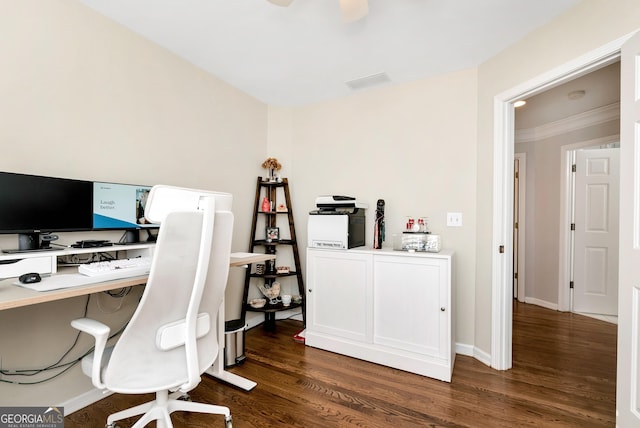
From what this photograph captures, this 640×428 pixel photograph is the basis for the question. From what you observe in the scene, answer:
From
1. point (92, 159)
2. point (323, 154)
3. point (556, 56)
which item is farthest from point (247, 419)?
point (556, 56)

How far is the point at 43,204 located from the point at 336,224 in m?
1.91

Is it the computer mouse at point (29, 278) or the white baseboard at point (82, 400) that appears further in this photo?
the white baseboard at point (82, 400)

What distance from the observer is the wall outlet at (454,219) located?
8.28ft

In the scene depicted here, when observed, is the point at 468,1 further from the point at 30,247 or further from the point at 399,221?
the point at 30,247

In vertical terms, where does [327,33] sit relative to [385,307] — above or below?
above

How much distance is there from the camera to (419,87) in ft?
8.81

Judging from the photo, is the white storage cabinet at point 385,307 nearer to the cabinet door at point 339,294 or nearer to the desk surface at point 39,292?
the cabinet door at point 339,294

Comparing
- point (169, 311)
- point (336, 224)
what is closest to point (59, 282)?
point (169, 311)

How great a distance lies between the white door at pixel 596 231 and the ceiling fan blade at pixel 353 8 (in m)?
3.67

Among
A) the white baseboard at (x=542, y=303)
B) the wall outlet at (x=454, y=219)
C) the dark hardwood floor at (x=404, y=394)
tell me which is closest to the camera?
the dark hardwood floor at (x=404, y=394)

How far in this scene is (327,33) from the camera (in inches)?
80.3

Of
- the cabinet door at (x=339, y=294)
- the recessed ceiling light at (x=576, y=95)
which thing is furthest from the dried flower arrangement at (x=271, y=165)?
the recessed ceiling light at (x=576, y=95)

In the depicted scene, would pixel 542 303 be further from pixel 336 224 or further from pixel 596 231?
pixel 336 224

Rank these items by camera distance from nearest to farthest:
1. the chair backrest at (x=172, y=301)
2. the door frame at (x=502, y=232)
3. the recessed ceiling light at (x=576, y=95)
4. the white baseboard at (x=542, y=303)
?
the chair backrest at (x=172, y=301) < the door frame at (x=502, y=232) < the recessed ceiling light at (x=576, y=95) < the white baseboard at (x=542, y=303)
